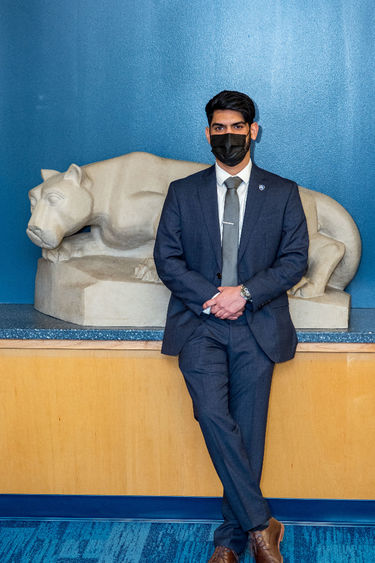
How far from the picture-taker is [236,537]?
2559 mm

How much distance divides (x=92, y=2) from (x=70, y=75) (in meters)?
0.31

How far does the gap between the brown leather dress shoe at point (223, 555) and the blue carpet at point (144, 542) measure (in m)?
0.10

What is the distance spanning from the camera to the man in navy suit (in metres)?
2.49

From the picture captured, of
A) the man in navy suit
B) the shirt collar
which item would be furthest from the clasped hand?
the shirt collar

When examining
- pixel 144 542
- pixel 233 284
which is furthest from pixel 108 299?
pixel 144 542

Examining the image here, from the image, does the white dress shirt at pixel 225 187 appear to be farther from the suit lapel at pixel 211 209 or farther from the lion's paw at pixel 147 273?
the lion's paw at pixel 147 273

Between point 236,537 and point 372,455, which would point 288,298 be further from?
point 236,537

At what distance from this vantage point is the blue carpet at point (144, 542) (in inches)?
104

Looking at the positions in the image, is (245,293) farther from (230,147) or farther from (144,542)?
(144,542)

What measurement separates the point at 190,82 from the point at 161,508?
5.68 feet

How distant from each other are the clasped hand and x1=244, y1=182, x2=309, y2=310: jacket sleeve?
0.14ft

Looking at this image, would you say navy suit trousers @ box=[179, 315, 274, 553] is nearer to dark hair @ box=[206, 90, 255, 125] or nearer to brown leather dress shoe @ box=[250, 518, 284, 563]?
brown leather dress shoe @ box=[250, 518, 284, 563]

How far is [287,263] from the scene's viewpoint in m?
2.54

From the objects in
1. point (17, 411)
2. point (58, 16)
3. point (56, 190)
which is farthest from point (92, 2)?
Answer: point (17, 411)
